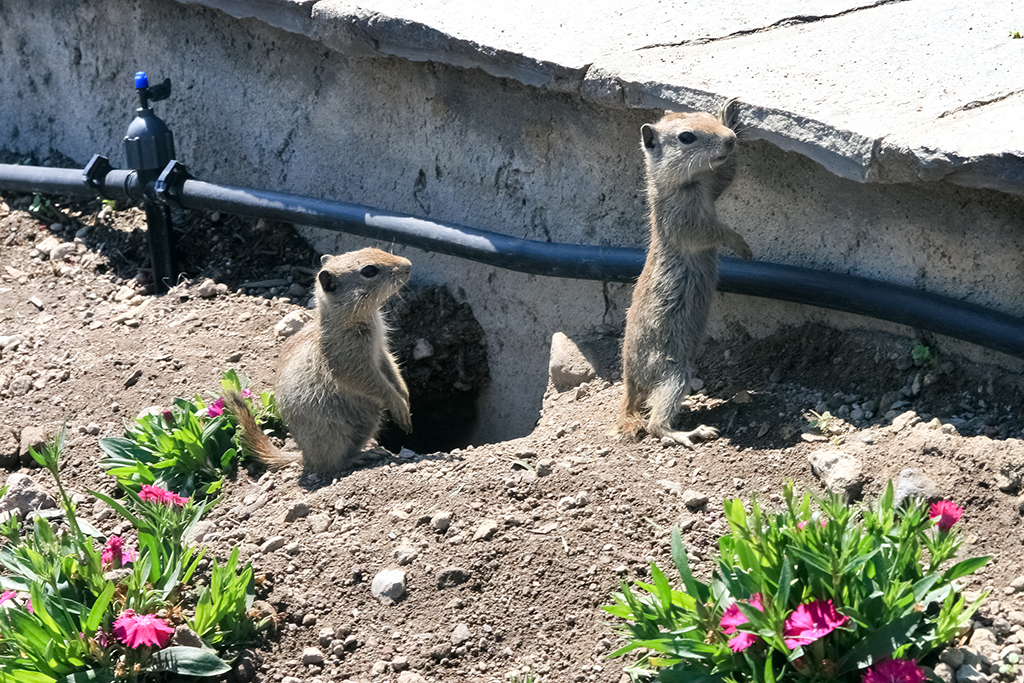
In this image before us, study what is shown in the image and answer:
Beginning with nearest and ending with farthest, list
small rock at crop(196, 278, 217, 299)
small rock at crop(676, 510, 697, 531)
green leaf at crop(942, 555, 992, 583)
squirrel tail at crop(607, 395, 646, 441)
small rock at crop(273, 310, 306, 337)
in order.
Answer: green leaf at crop(942, 555, 992, 583) < small rock at crop(676, 510, 697, 531) < squirrel tail at crop(607, 395, 646, 441) < small rock at crop(273, 310, 306, 337) < small rock at crop(196, 278, 217, 299)

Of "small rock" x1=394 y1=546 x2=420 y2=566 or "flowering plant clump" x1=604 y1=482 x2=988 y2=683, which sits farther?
"small rock" x1=394 y1=546 x2=420 y2=566

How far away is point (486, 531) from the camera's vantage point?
11.8 ft

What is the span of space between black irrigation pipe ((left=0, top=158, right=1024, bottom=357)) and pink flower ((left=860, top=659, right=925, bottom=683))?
1.62m

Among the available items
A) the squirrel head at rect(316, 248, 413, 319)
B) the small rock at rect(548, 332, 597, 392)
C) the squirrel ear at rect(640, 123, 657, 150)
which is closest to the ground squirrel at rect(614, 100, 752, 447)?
the squirrel ear at rect(640, 123, 657, 150)

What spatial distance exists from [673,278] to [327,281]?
157 centimetres

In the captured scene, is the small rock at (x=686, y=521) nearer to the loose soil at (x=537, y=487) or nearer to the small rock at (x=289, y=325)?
the loose soil at (x=537, y=487)

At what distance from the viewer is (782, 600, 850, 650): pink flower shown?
7.94 feet

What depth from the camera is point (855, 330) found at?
427 centimetres

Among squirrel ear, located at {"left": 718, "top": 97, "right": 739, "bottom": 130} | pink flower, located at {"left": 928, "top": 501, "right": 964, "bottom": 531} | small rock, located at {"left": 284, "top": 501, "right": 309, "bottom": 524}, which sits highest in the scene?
squirrel ear, located at {"left": 718, "top": 97, "right": 739, "bottom": 130}

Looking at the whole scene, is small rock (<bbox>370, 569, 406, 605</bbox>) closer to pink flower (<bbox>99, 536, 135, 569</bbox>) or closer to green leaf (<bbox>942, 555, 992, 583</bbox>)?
pink flower (<bbox>99, 536, 135, 569</bbox>)

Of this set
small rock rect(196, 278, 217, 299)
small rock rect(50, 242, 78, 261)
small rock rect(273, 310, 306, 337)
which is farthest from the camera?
small rock rect(50, 242, 78, 261)

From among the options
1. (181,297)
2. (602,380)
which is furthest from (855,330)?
(181,297)

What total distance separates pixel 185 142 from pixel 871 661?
5698 millimetres

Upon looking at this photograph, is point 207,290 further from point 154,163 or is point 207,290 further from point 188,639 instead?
point 188,639
